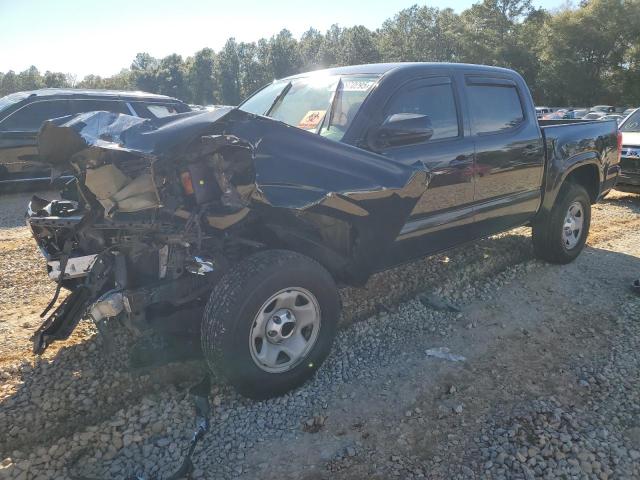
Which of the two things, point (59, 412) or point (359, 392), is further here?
point (359, 392)

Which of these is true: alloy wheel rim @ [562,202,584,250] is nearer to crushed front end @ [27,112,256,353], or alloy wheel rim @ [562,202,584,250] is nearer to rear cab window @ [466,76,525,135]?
rear cab window @ [466,76,525,135]

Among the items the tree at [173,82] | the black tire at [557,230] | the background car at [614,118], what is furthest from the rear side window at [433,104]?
the tree at [173,82]

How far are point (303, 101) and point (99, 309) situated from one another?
2.22 metres

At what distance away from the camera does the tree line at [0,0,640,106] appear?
39.0 meters

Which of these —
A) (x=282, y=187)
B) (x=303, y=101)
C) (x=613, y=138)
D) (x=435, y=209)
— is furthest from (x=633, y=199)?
(x=282, y=187)

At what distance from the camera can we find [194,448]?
2.59m

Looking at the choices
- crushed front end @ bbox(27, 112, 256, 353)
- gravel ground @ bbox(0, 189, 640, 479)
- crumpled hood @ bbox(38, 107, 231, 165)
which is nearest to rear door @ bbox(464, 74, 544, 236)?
gravel ground @ bbox(0, 189, 640, 479)

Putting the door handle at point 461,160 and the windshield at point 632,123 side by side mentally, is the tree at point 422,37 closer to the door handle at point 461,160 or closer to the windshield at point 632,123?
the windshield at point 632,123

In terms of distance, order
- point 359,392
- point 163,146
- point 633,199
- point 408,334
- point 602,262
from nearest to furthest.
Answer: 1. point 163,146
2. point 359,392
3. point 408,334
4. point 602,262
5. point 633,199

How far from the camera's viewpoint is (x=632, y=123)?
952 centimetres

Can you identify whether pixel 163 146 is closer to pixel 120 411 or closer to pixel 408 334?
pixel 120 411

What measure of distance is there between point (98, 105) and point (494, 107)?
7014 millimetres

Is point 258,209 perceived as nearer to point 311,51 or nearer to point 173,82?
point 311,51

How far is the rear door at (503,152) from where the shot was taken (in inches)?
165
